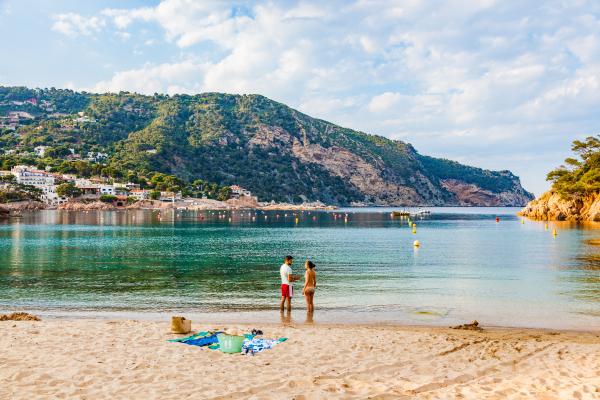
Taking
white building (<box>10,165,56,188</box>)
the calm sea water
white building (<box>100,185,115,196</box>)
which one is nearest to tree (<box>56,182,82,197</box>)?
white building (<box>10,165,56,188</box>)

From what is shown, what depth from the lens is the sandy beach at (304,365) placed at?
9.44 meters

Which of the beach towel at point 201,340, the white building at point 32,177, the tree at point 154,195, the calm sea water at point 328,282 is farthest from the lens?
the tree at point 154,195

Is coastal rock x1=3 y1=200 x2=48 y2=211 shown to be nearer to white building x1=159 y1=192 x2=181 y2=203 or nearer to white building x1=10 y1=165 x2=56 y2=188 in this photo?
white building x1=10 y1=165 x2=56 y2=188

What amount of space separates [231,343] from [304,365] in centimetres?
213

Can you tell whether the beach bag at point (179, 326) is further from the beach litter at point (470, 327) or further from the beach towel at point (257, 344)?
the beach litter at point (470, 327)

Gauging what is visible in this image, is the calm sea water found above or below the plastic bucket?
below

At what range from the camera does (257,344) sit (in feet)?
43.9

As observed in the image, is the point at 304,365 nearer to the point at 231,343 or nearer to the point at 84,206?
the point at 231,343

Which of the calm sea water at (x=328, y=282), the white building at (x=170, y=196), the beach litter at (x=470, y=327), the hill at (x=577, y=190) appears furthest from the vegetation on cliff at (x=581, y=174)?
the white building at (x=170, y=196)

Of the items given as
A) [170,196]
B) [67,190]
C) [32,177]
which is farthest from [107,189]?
[32,177]

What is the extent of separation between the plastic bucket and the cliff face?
320ft

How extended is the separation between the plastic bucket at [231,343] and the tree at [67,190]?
547ft

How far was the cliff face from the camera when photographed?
314 feet

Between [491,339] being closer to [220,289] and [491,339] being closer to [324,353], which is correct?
[324,353]
